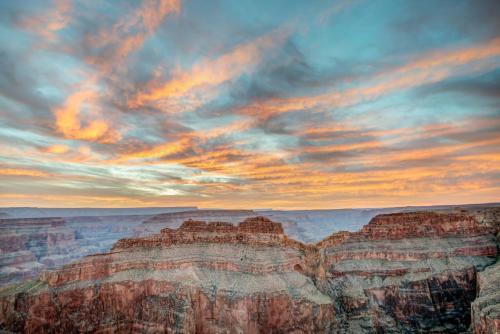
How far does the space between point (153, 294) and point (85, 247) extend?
454ft

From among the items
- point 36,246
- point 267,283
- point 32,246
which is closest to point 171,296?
point 267,283

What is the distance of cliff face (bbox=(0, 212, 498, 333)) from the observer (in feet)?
170

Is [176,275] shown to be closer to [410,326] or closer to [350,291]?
[350,291]

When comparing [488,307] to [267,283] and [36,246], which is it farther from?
[36,246]

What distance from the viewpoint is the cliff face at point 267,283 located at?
2037 inches

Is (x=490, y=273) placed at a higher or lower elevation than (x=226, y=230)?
lower

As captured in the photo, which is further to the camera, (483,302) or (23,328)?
(23,328)

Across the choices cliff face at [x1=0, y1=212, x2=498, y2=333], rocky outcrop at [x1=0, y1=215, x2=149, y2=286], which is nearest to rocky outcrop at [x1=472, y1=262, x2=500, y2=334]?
cliff face at [x1=0, y1=212, x2=498, y2=333]

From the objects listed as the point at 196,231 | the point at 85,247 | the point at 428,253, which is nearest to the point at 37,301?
the point at 196,231

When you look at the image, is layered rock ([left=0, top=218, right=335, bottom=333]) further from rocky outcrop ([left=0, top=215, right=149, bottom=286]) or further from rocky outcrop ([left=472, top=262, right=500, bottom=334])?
rocky outcrop ([left=0, top=215, right=149, bottom=286])

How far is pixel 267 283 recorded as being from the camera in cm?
5594

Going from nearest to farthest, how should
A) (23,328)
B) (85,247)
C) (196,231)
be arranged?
(23,328) → (196,231) → (85,247)

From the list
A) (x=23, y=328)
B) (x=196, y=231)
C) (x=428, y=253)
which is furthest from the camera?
(x=196, y=231)

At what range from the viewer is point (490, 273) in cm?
5156
